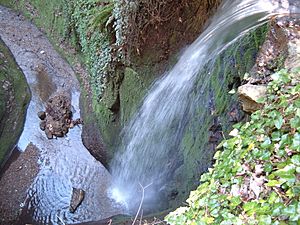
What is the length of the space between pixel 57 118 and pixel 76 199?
7.37 feet

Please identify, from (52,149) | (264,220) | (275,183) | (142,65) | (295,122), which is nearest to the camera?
(264,220)

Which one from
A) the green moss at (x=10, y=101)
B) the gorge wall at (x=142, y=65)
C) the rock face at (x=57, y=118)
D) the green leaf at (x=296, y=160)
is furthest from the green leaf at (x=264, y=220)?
the green moss at (x=10, y=101)

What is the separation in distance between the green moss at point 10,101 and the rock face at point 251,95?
5.74 meters

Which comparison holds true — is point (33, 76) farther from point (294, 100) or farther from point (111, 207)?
point (294, 100)

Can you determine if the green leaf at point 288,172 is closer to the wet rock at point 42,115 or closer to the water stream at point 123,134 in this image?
the water stream at point 123,134

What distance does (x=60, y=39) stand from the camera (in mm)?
8742

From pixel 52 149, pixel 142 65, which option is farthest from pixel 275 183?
pixel 52 149

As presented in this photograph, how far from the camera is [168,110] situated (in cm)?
455

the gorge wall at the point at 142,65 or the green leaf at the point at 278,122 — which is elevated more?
the gorge wall at the point at 142,65

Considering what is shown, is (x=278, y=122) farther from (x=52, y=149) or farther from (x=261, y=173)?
(x=52, y=149)

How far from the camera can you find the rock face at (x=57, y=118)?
732 cm

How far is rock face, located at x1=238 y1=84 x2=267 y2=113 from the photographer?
273cm

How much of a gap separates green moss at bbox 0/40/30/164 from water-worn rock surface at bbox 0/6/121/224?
0.17 meters

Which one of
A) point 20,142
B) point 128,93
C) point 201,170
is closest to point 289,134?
point 201,170
